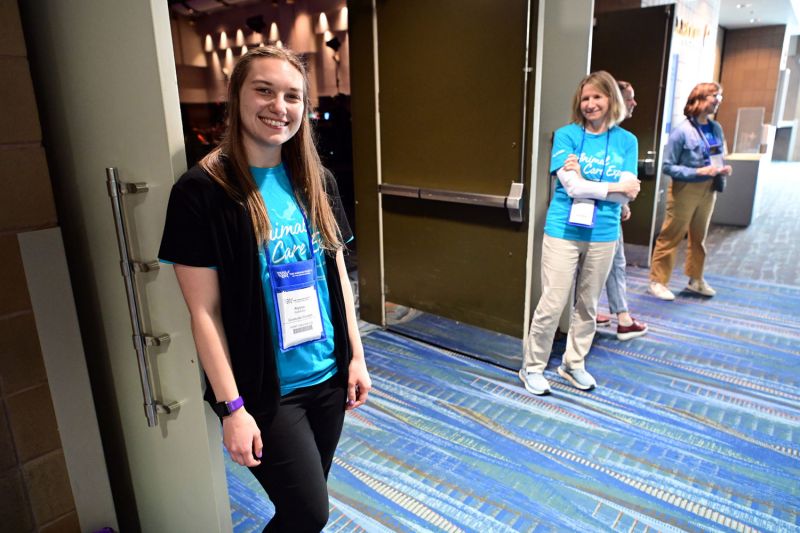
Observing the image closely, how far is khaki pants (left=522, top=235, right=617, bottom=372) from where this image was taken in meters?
2.58

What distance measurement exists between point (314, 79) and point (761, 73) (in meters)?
9.03

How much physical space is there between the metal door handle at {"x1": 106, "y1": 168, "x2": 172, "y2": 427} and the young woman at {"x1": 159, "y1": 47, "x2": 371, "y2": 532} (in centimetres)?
17

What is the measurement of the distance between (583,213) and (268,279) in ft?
5.64

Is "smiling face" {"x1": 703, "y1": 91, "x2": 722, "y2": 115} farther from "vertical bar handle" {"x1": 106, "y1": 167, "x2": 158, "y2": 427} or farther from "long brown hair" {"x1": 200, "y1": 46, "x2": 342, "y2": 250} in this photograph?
"vertical bar handle" {"x1": 106, "y1": 167, "x2": 158, "y2": 427}

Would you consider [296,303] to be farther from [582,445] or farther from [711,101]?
[711,101]

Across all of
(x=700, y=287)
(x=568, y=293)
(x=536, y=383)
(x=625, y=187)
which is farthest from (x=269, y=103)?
(x=700, y=287)

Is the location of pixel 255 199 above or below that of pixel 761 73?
below

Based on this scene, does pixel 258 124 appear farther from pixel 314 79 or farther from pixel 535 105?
pixel 314 79

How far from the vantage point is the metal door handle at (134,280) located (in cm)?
118

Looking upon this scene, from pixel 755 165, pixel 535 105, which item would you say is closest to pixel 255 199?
pixel 535 105

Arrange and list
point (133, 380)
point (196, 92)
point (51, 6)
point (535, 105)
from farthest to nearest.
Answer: point (196, 92)
point (535, 105)
point (133, 380)
point (51, 6)

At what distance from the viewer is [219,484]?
1323 mm

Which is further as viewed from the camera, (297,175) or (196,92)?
(196,92)

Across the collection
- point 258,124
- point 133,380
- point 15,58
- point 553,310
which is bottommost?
point 553,310
